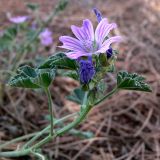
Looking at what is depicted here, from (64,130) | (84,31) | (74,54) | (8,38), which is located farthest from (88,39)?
(8,38)

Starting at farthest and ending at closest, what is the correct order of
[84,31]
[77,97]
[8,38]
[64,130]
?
[8,38]
[77,97]
[64,130]
[84,31]

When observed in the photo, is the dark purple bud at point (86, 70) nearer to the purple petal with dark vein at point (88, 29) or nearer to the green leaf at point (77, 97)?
the purple petal with dark vein at point (88, 29)

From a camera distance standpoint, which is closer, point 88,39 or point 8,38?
point 88,39

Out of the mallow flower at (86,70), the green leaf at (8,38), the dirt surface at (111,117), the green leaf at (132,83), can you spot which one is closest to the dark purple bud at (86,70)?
the mallow flower at (86,70)

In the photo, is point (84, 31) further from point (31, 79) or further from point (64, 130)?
point (64, 130)

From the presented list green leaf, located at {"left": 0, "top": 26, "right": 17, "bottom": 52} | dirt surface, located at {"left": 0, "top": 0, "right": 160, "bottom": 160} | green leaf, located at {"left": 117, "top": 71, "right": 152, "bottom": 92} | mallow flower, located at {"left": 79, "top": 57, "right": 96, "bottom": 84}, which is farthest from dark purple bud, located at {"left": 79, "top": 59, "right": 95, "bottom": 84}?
green leaf, located at {"left": 0, "top": 26, "right": 17, "bottom": 52}

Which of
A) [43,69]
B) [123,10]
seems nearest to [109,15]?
[123,10]

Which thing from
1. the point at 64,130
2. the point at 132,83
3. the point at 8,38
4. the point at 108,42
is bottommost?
the point at 64,130
